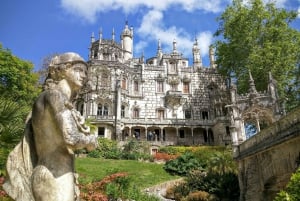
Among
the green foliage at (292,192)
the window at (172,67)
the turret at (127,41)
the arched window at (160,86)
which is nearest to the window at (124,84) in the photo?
the arched window at (160,86)

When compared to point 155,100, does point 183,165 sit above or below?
below

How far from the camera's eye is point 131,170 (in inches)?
888

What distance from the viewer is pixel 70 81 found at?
2.97m

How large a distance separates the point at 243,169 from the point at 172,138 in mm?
23908

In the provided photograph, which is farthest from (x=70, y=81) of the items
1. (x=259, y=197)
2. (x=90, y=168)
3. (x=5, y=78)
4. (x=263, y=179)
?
(x=5, y=78)

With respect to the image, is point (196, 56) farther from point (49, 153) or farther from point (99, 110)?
point (49, 153)

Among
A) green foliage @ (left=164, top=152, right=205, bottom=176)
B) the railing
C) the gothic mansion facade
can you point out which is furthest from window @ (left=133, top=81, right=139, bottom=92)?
the railing

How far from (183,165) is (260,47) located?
58.6 ft

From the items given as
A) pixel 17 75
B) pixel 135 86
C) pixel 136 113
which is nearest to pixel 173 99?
pixel 136 113

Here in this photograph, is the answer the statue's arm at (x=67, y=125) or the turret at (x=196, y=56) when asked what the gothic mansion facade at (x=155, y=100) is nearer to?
the turret at (x=196, y=56)

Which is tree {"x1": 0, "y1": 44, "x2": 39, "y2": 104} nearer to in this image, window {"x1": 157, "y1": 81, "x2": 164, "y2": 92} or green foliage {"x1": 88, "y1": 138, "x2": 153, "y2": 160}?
green foliage {"x1": 88, "y1": 138, "x2": 153, "y2": 160}

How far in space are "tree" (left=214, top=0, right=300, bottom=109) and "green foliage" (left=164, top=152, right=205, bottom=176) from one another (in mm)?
12241

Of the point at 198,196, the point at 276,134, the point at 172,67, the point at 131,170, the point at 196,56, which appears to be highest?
the point at 196,56

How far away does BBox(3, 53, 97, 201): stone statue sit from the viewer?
254cm
